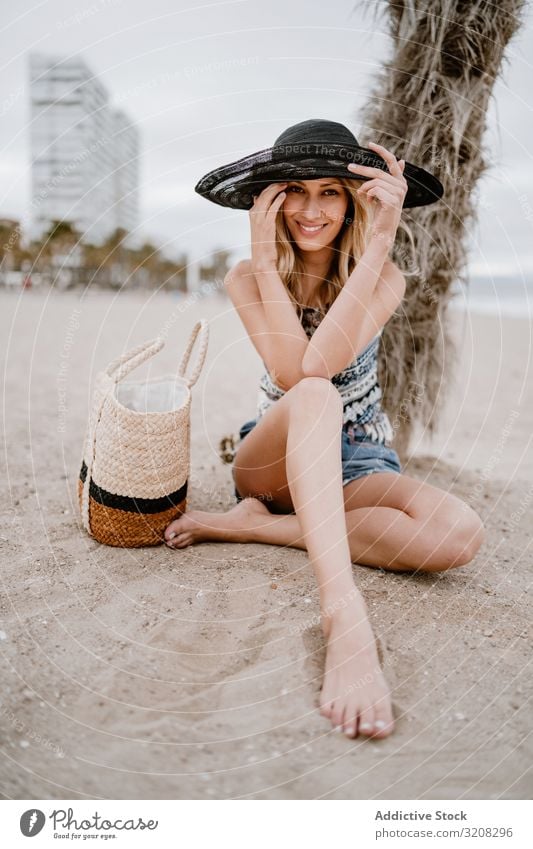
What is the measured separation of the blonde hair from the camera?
6.56 ft

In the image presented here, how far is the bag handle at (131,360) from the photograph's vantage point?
190 centimetres

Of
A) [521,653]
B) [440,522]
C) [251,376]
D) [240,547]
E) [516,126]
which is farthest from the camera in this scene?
[251,376]

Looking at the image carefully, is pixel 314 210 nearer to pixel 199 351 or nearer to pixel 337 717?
pixel 199 351

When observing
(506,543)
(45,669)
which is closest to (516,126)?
(506,543)

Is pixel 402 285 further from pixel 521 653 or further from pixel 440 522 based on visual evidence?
pixel 521 653

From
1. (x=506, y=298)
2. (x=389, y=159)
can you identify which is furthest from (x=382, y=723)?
(x=506, y=298)

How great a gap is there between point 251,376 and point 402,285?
4.51 m

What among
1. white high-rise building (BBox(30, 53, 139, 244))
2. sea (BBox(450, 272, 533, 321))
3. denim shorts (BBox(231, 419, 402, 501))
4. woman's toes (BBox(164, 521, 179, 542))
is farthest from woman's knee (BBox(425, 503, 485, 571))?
sea (BBox(450, 272, 533, 321))

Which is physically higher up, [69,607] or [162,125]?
[162,125]

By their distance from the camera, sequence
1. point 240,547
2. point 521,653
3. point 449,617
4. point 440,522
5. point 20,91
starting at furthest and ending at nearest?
point 20,91 → point 240,547 → point 440,522 → point 449,617 → point 521,653

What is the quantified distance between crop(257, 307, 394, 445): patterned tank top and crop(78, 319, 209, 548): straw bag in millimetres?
389

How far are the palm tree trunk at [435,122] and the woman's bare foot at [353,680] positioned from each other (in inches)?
65.8

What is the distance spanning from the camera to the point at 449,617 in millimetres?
1668
